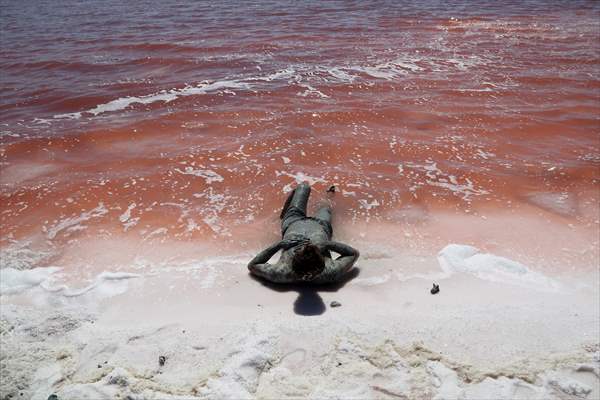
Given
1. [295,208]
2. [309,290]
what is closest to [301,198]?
[295,208]

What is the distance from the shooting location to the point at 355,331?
14.1 ft

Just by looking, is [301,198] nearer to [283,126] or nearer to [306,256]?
[306,256]

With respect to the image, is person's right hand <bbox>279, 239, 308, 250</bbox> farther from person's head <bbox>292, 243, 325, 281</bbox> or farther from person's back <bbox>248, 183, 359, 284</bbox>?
person's head <bbox>292, 243, 325, 281</bbox>

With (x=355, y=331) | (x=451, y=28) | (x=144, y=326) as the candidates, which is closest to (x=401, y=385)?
(x=355, y=331)

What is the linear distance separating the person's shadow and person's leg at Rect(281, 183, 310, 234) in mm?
941

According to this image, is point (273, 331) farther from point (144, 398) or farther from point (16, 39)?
point (16, 39)

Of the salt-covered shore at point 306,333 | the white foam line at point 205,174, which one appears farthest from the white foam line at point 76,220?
the white foam line at point 205,174

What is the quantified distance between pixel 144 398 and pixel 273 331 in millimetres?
1274

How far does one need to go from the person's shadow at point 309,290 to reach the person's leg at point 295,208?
94cm

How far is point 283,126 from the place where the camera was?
9.77 m

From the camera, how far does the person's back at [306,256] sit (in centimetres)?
441

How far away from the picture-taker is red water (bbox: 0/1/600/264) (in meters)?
6.94

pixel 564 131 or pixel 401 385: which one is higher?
pixel 564 131

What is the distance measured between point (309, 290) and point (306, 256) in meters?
0.79
